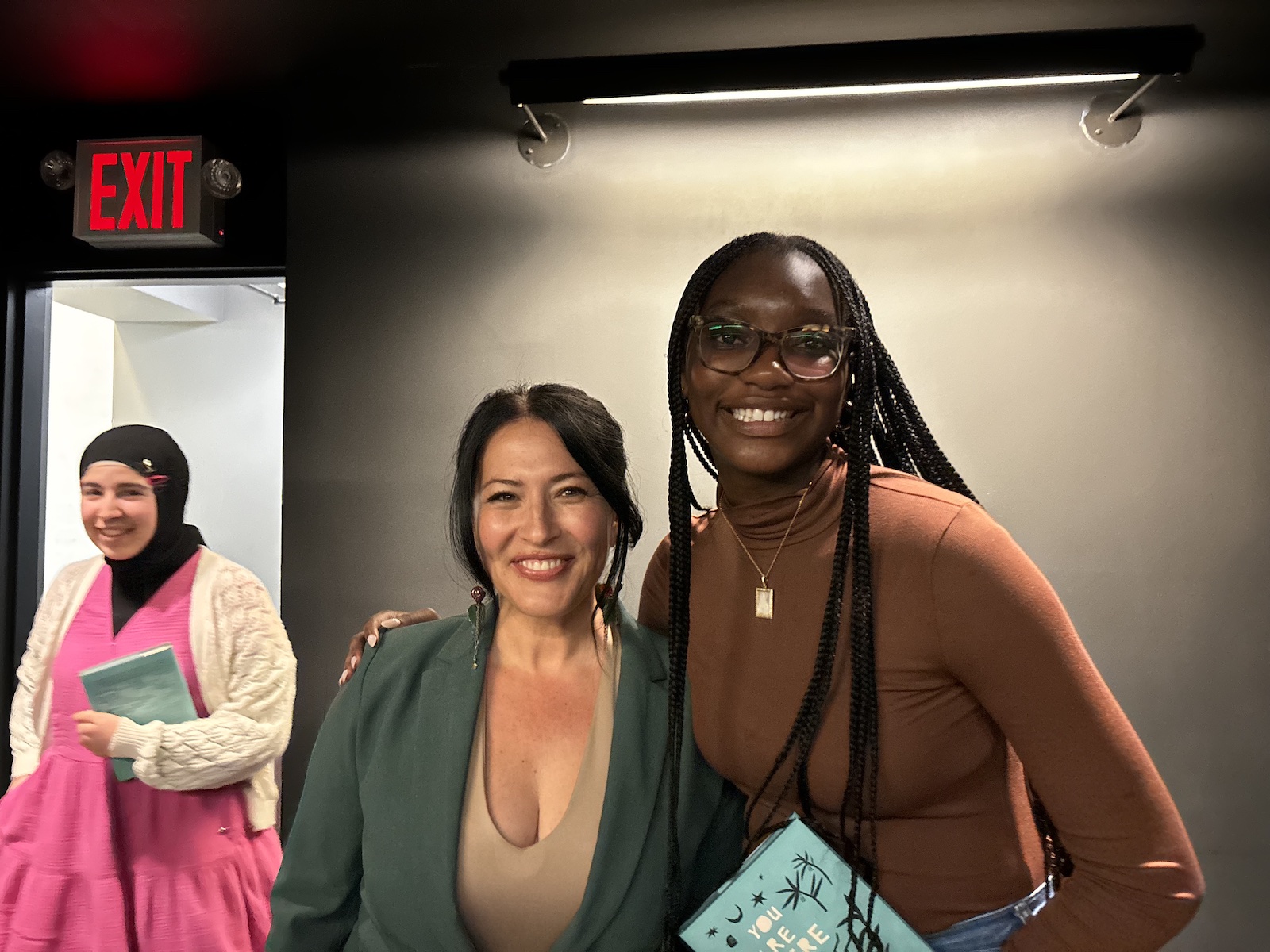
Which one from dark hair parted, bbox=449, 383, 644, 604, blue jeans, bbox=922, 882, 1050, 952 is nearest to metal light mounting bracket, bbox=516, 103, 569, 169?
dark hair parted, bbox=449, 383, 644, 604

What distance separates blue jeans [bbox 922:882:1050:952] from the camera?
1.60 meters

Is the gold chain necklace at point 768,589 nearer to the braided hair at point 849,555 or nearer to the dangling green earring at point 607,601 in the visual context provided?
the braided hair at point 849,555

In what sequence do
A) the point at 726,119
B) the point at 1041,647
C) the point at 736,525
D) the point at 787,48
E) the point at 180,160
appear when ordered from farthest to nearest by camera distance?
the point at 180,160
the point at 726,119
the point at 787,48
the point at 736,525
the point at 1041,647

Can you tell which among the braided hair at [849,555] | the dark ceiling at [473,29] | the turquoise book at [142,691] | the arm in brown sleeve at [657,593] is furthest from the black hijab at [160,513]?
the braided hair at [849,555]

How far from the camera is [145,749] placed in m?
2.95

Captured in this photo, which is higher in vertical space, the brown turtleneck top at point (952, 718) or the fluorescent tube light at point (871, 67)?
the fluorescent tube light at point (871, 67)

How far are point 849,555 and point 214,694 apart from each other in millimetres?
2219

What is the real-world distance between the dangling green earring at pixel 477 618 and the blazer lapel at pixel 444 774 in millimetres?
10

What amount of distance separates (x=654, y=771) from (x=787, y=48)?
2.01 meters

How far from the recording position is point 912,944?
157 centimetres

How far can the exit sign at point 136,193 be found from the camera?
3.33 metres

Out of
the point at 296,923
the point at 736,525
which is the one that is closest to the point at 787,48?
the point at 736,525

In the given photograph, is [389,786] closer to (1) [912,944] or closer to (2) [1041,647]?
(1) [912,944]

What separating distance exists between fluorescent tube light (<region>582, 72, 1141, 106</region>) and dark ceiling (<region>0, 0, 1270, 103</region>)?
0.14 meters
